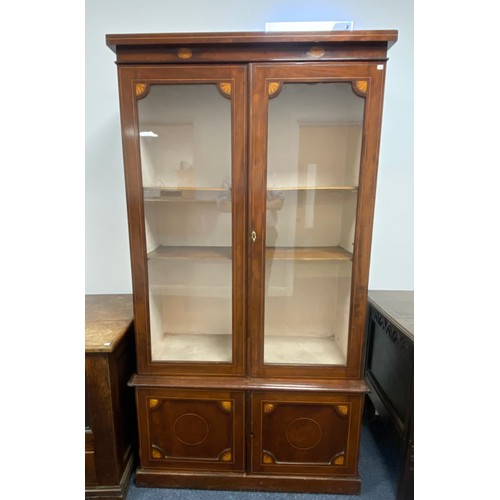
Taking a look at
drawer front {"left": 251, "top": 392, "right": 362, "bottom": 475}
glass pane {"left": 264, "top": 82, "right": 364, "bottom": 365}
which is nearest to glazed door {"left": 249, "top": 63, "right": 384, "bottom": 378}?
glass pane {"left": 264, "top": 82, "right": 364, "bottom": 365}

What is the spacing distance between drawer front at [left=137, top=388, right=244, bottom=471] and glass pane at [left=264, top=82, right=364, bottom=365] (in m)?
0.35

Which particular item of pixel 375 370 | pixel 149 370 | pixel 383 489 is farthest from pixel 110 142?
pixel 383 489

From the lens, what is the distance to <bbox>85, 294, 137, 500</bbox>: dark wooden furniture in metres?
1.36

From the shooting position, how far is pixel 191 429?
60.2 inches

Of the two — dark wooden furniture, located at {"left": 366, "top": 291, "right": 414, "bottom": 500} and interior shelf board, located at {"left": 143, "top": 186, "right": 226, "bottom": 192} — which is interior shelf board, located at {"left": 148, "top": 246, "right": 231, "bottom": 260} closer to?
interior shelf board, located at {"left": 143, "top": 186, "right": 226, "bottom": 192}

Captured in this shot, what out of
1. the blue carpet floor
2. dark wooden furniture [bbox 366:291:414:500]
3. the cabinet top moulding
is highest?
the cabinet top moulding

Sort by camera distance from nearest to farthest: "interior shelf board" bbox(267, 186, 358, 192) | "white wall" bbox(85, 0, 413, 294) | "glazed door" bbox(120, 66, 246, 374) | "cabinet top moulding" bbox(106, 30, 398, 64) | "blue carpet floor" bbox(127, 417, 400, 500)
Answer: "cabinet top moulding" bbox(106, 30, 398, 64) → "glazed door" bbox(120, 66, 246, 374) → "interior shelf board" bbox(267, 186, 358, 192) → "blue carpet floor" bbox(127, 417, 400, 500) → "white wall" bbox(85, 0, 413, 294)

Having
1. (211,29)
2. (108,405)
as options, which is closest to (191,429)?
(108,405)

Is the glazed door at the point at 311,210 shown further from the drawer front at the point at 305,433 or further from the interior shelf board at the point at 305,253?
the drawer front at the point at 305,433

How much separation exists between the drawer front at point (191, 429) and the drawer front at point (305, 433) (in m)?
0.11

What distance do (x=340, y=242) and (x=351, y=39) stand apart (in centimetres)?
84

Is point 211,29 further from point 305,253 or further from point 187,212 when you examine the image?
point 305,253

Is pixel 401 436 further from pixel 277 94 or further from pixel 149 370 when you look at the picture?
pixel 277 94

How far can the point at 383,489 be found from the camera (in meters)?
1.56
